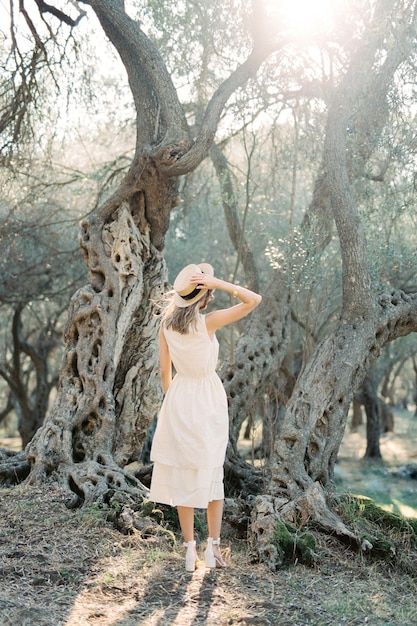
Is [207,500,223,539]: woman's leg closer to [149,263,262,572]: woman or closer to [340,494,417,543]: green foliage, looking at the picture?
[149,263,262,572]: woman

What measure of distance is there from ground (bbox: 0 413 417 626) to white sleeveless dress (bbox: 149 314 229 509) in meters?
Result: 0.55

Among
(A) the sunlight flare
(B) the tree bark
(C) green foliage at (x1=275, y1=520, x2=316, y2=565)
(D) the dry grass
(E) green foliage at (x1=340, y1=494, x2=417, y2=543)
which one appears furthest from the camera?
(A) the sunlight flare

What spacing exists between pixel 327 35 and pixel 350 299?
11.0ft

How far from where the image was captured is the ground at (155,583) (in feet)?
13.9

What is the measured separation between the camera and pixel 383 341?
8039 mm

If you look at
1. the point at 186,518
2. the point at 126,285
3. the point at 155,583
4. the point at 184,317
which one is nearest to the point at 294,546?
the point at 186,518

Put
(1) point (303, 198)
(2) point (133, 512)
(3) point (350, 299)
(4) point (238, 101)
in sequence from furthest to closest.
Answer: (1) point (303, 198) < (4) point (238, 101) < (3) point (350, 299) < (2) point (133, 512)

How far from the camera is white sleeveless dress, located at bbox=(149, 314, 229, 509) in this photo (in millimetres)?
4973

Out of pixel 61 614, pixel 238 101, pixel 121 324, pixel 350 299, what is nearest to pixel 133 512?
pixel 61 614

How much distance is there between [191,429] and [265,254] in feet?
13.2

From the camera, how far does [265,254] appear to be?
28.4 ft

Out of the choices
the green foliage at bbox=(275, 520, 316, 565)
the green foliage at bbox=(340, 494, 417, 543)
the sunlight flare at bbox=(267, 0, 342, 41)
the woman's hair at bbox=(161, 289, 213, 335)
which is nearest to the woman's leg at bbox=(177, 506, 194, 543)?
the green foliage at bbox=(275, 520, 316, 565)

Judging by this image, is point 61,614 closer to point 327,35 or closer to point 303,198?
point 327,35

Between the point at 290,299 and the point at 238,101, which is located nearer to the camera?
the point at 290,299
